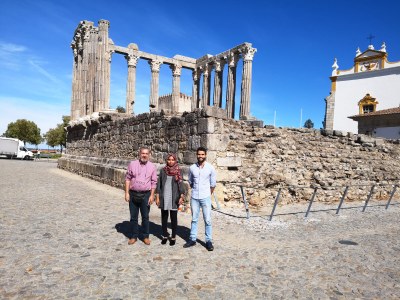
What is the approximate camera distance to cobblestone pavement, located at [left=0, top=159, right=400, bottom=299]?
10.6 ft

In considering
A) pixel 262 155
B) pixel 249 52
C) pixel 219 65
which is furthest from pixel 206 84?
pixel 262 155

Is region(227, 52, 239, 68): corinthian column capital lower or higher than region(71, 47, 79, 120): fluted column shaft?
higher

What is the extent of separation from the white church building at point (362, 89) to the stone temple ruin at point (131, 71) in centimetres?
1211

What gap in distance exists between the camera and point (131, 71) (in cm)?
2530

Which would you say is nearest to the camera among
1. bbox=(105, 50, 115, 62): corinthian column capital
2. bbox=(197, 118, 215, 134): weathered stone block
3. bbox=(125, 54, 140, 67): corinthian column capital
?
bbox=(197, 118, 215, 134): weathered stone block

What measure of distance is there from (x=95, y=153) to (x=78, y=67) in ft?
29.4

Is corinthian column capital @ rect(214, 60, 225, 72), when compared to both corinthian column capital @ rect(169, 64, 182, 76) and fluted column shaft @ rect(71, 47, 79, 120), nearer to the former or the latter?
corinthian column capital @ rect(169, 64, 182, 76)

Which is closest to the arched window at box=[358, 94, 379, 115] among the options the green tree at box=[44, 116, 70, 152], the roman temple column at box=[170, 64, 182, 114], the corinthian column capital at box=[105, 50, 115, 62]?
the roman temple column at box=[170, 64, 182, 114]

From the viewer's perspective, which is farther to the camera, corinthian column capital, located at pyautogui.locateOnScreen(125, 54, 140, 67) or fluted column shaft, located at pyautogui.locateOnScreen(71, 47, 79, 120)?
corinthian column capital, located at pyautogui.locateOnScreen(125, 54, 140, 67)

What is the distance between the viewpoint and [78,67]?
2130 centimetres

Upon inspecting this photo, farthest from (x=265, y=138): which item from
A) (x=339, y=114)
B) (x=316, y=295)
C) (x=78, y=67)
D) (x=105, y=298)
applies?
(x=339, y=114)

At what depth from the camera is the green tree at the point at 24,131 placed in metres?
59.3

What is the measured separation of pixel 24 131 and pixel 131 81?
45.0 m

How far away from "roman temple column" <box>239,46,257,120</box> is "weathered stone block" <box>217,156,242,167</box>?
1510 cm
